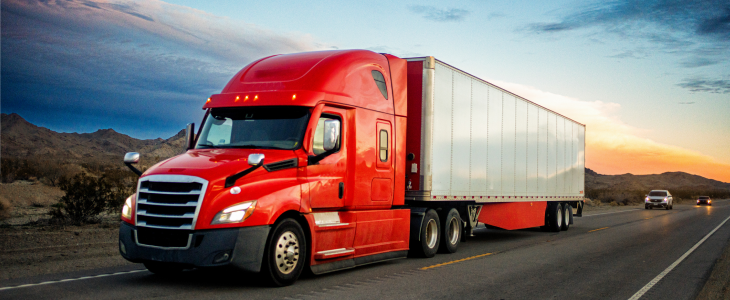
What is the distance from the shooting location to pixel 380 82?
10.6 m

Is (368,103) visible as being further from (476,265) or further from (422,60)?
(476,265)

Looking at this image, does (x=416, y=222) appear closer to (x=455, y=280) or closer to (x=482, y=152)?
(x=455, y=280)

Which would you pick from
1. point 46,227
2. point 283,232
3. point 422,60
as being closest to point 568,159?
point 422,60

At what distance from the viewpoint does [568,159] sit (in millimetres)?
21156

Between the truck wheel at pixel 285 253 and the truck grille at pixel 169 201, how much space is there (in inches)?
44.6

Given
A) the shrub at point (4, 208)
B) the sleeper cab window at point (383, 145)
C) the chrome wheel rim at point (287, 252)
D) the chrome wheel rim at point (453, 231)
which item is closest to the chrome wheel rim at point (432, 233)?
the chrome wheel rim at point (453, 231)

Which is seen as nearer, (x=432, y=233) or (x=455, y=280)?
(x=455, y=280)

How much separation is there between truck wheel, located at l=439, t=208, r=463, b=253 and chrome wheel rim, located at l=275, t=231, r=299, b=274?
16.6 feet

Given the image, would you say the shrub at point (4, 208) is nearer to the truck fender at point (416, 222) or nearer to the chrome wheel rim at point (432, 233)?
the truck fender at point (416, 222)

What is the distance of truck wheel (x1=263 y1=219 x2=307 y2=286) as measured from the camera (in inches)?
303

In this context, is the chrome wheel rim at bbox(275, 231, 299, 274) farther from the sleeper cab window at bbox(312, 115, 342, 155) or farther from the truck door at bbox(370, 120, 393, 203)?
the truck door at bbox(370, 120, 393, 203)

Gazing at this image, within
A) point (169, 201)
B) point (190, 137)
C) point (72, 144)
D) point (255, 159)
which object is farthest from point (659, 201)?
point (72, 144)

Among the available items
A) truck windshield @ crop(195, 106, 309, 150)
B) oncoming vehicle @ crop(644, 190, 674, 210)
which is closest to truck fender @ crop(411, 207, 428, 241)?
truck windshield @ crop(195, 106, 309, 150)

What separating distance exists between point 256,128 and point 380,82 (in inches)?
117
